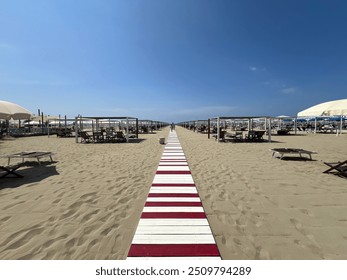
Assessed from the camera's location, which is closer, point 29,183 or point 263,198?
point 263,198

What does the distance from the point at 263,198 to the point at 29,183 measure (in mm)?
5849

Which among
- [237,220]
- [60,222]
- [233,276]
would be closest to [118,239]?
[60,222]

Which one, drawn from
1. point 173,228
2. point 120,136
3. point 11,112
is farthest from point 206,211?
point 11,112

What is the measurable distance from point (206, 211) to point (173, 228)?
807 mm

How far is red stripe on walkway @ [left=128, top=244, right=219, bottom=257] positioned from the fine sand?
14 cm

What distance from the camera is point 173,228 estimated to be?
288 cm

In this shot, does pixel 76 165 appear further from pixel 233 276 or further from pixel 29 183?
pixel 233 276

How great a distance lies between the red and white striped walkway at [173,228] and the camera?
2338 mm

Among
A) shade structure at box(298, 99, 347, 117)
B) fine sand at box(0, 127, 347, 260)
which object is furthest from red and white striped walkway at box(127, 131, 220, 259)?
shade structure at box(298, 99, 347, 117)

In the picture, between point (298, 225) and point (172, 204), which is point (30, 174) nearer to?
point (172, 204)

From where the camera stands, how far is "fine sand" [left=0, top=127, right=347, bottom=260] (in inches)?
94.1

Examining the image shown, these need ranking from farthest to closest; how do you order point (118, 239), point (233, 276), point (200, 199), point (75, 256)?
1. point (200, 199)
2. point (118, 239)
3. point (75, 256)
4. point (233, 276)

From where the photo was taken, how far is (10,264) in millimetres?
2150

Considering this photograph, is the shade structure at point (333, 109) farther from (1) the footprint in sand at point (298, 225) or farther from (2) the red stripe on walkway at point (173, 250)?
(2) the red stripe on walkway at point (173, 250)
